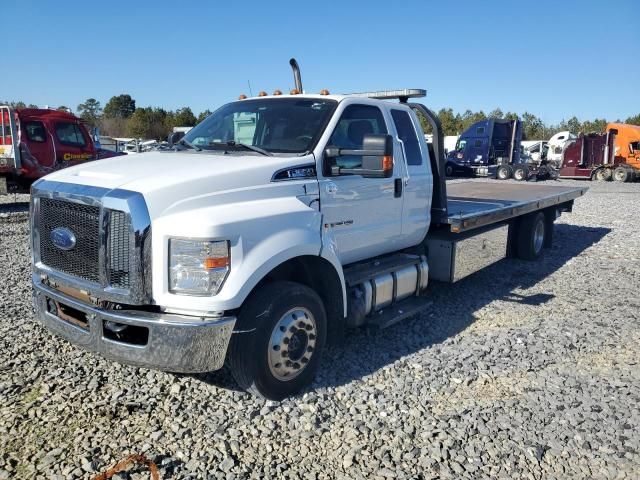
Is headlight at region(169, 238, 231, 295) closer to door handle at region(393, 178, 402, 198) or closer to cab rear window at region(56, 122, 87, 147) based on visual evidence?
door handle at region(393, 178, 402, 198)

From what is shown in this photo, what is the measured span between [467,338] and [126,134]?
5356 cm

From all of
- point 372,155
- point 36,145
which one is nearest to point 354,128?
point 372,155

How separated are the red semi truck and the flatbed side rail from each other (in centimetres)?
1231

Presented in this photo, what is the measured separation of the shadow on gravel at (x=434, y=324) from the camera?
4363mm

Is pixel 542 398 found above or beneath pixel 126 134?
beneath

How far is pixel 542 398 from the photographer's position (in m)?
3.96

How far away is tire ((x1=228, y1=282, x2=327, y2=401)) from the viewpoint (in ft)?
11.6

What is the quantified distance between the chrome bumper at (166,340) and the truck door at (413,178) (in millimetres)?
2553

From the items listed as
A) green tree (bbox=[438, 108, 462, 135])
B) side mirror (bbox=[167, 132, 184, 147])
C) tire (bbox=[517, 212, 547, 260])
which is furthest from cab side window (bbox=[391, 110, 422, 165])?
green tree (bbox=[438, 108, 462, 135])

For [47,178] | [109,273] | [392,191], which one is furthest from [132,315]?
[392,191]

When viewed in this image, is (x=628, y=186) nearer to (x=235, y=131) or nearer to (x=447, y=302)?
(x=447, y=302)

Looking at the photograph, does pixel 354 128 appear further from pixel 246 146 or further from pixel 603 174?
pixel 603 174

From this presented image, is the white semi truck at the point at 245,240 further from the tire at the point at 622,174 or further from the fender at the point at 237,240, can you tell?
the tire at the point at 622,174

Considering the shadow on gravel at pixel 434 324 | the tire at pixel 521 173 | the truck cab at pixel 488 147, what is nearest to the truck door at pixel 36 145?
the shadow on gravel at pixel 434 324
